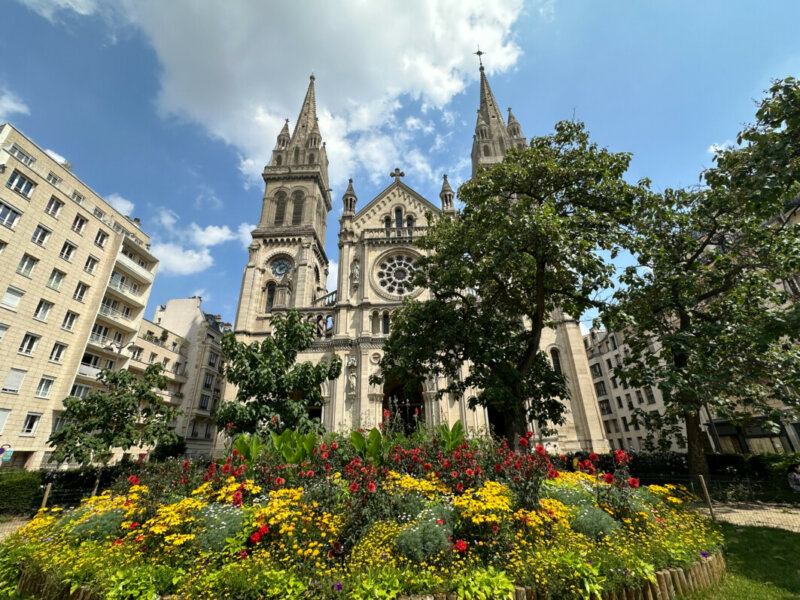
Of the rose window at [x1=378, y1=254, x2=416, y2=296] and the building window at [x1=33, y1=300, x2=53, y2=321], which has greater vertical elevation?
the rose window at [x1=378, y1=254, x2=416, y2=296]

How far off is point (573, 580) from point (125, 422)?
60.8ft

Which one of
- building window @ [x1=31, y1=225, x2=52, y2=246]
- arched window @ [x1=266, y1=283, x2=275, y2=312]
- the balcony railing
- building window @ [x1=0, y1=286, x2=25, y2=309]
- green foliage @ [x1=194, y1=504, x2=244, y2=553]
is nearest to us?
green foliage @ [x1=194, y1=504, x2=244, y2=553]

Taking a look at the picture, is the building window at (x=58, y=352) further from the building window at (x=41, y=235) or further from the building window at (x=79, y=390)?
the building window at (x=41, y=235)

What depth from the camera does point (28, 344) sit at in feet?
67.3

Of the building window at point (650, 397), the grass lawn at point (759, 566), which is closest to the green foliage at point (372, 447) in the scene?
the grass lawn at point (759, 566)

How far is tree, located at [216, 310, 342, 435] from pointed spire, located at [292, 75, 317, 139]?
37174mm

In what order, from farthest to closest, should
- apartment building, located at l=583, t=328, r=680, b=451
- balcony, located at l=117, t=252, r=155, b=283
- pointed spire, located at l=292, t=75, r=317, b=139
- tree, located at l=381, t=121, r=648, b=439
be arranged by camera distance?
pointed spire, located at l=292, t=75, r=317, b=139, apartment building, located at l=583, t=328, r=680, b=451, balcony, located at l=117, t=252, r=155, b=283, tree, located at l=381, t=121, r=648, b=439

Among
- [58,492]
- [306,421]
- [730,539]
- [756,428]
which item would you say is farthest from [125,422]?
[756,428]

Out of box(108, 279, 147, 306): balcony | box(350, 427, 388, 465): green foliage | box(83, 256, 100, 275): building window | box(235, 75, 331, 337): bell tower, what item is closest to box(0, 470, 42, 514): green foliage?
box(350, 427, 388, 465): green foliage

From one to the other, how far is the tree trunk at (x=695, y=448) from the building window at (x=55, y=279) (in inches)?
1311

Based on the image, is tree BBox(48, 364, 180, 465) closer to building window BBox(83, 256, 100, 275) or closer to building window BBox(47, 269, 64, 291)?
building window BBox(47, 269, 64, 291)

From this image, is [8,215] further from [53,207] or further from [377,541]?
[377,541]

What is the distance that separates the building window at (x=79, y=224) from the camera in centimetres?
2416

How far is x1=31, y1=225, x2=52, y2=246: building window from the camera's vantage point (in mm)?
21378
